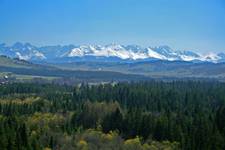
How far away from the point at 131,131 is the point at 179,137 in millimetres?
18070

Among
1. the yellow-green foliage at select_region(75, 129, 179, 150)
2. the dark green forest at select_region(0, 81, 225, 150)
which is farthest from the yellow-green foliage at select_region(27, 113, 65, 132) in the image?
the yellow-green foliage at select_region(75, 129, 179, 150)

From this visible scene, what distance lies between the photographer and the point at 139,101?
605 feet

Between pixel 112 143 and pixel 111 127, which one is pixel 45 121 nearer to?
pixel 111 127

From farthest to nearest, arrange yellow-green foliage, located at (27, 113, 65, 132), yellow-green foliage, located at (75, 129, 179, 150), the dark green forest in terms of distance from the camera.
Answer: yellow-green foliage, located at (27, 113, 65, 132) < yellow-green foliage, located at (75, 129, 179, 150) < the dark green forest

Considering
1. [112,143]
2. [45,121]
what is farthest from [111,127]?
[112,143]

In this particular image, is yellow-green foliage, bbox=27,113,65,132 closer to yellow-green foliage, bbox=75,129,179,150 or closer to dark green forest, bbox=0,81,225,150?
dark green forest, bbox=0,81,225,150

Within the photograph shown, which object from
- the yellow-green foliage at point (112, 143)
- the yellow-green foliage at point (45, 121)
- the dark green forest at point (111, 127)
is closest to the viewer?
the dark green forest at point (111, 127)

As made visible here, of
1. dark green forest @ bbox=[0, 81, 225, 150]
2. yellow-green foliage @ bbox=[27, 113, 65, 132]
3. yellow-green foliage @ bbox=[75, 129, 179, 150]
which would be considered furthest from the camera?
yellow-green foliage @ bbox=[27, 113, 65, 132]

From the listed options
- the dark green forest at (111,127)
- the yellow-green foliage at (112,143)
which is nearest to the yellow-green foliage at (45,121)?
the dark green forest at (111,127)

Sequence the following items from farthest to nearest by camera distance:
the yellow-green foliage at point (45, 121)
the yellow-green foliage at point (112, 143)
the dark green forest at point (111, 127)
→ the yellow-green foliage at point (45, 121)
the yellow-green foliage at point (112, 143)
the dark green forest at point (111, 127)

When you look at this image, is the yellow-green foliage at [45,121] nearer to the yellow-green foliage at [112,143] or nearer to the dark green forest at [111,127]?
the dark green forest at [111,127]

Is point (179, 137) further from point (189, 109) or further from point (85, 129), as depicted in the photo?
point (189, 109)

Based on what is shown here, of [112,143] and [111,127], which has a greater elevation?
[112,143]

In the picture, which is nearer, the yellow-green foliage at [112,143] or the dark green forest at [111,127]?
the dark green forest at [111,127]
